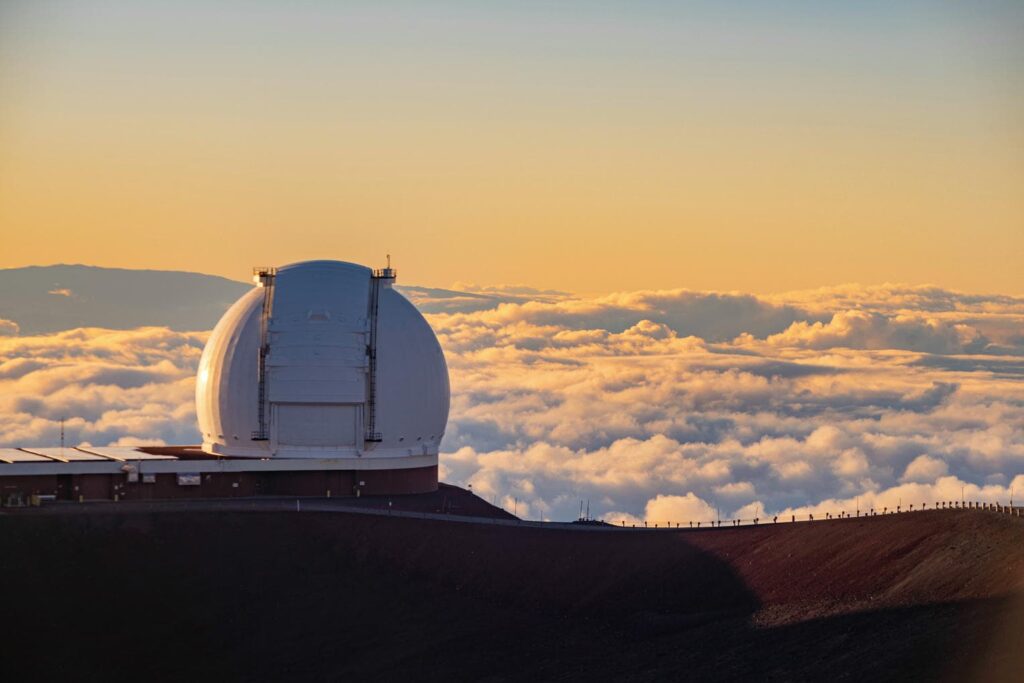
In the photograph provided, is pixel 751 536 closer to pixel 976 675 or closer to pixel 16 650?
pixel 976 675

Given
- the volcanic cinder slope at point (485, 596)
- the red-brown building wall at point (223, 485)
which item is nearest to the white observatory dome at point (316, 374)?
the red-brown building wall at point (223, 485)

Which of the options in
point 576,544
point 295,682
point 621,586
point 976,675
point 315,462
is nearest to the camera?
point 976,675

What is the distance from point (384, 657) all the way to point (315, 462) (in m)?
17.9

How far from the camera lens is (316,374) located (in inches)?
A: 2616

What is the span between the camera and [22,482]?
62594 mm

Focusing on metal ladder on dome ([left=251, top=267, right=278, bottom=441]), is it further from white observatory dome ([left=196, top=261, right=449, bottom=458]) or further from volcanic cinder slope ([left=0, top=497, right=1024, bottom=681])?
volcanic cinder slope ([left=0, top=497, right=1024, bottom=681])

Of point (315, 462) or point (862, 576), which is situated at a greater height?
point (315, 462)

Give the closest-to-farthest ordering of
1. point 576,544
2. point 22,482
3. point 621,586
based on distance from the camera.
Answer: point 621,586 → point 576,544 → point 22,482

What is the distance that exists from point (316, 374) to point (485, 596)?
15061 mm

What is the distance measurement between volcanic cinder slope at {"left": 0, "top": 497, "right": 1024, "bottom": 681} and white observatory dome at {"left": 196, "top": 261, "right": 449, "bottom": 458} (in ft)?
22.5

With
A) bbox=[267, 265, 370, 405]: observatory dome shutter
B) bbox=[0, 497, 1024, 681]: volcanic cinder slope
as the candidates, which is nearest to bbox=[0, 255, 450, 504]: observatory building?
bbox=[267, 265, 370, 405]: observatory dome shutter

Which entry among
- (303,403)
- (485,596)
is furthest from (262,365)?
(485,596)

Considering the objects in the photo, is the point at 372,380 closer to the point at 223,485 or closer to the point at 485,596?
the point at 223,485

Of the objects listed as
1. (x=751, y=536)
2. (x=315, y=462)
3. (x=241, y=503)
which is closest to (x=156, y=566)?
(x=241, y=503)
